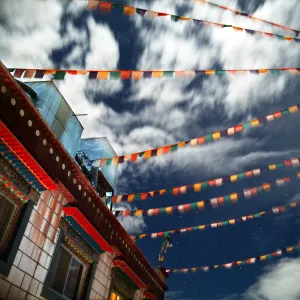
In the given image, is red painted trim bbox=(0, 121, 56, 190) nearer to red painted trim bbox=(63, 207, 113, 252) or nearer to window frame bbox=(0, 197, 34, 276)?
window frame bbox=(0, 197, 34, 276)

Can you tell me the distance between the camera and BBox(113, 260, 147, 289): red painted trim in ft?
37.8

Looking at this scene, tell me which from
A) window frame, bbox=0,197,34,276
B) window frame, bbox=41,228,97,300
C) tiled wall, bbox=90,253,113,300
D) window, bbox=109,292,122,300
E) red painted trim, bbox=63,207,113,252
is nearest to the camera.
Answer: window frame, bbox=0,197,34,276

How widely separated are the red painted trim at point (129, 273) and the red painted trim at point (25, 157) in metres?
4.84

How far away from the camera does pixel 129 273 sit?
12.2 m

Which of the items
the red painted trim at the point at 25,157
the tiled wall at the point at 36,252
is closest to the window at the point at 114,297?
the tiled wall at the point at 36,252

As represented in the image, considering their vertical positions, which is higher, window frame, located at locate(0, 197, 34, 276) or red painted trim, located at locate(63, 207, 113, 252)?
red painted trim, located at locate(63, 207, 113, 252)

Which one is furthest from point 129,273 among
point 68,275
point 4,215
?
point 4,215

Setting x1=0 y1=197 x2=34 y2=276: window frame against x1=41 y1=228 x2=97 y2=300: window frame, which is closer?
x1=0 y1=197 x2=34 y2=276: window frame

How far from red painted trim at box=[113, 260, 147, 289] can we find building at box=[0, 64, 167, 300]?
40mm

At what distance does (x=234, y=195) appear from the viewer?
13.4m

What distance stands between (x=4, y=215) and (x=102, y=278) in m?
5.03

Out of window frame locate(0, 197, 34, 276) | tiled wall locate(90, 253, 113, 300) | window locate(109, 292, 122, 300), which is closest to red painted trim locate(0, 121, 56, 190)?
window frame locate(0, 197, 34, 276)

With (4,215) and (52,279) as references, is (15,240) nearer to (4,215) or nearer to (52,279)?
(4,215)

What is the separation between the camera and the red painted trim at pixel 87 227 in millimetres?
8812
